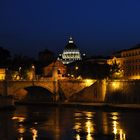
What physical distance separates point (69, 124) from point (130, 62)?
24055 mm

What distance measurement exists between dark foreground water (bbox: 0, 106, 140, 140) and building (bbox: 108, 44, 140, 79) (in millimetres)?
15605

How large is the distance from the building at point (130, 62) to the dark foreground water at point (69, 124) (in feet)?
51.2

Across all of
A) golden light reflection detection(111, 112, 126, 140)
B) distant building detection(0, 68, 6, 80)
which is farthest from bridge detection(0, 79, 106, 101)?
golden light reflection detection(111, 112, 126, 140)

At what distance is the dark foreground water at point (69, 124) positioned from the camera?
24141 mm

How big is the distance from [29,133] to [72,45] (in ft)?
199

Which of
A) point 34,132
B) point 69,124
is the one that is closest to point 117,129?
point 69,124

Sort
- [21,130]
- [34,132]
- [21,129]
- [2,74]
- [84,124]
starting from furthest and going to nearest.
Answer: [2,74]
[84,124]
[21,129]
[21,130]
[34,132]

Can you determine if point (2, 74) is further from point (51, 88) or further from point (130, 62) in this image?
point (130, 62)

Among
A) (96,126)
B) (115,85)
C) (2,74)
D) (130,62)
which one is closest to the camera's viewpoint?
(96,126)

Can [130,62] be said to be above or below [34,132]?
above

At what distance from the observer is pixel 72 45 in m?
85.2

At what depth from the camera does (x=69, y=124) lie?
28.0 meters

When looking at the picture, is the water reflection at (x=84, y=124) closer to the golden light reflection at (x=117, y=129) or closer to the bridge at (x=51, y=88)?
the golden light reflection at (x=117, y=129)

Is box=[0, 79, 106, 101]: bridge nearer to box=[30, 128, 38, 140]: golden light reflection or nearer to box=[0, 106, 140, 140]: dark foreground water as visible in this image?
box=[0, 106, 140, 140]: dark foreground water
